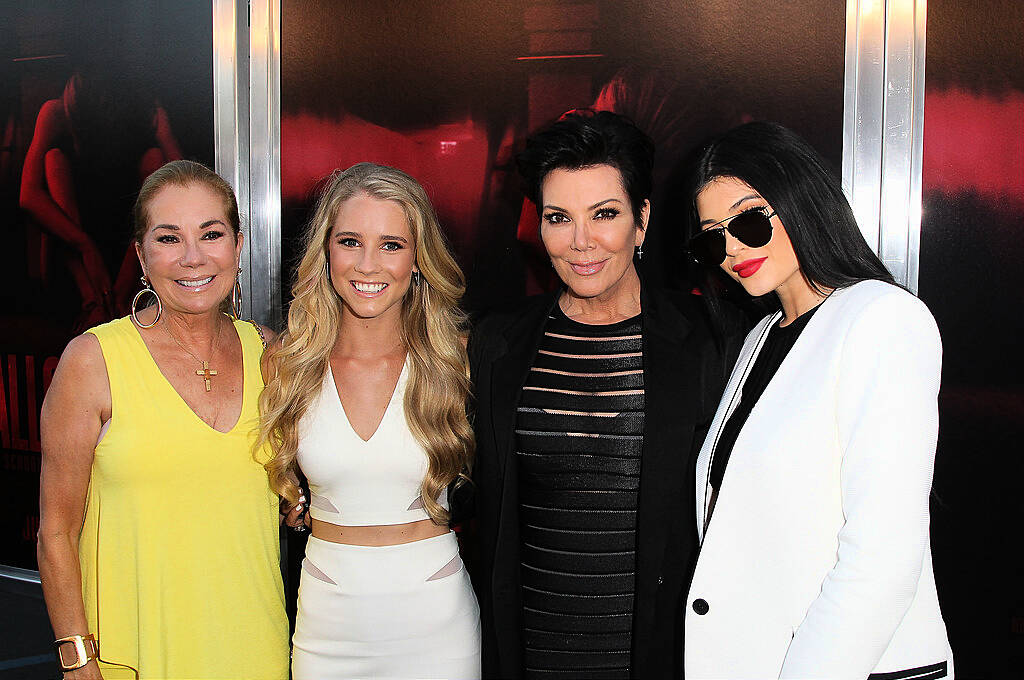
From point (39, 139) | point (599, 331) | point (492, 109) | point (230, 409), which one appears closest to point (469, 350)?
point (599, 331)

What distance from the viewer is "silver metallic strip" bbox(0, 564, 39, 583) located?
3.11 meters

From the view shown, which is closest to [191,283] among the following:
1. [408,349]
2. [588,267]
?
[408,349]

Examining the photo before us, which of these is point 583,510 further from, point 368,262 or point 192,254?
point 192,254

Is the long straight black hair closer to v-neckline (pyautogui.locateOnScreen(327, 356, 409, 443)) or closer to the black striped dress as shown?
the black striped dress

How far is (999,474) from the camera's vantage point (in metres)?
2.25

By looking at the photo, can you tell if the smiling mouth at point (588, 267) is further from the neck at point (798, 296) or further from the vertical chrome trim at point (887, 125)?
the vertical chrome trim at point (887, 125)

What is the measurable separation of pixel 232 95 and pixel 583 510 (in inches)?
79.7

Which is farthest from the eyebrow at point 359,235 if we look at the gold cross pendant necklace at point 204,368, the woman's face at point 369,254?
the gold cross pendant necklace at point 204,368

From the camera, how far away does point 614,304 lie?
205cm

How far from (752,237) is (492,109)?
1316 millimetres

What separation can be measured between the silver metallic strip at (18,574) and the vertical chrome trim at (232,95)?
181cm

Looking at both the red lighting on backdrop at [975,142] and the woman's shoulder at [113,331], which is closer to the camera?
the woman's shoulder at [113,331]

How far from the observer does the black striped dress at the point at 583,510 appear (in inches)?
74.9

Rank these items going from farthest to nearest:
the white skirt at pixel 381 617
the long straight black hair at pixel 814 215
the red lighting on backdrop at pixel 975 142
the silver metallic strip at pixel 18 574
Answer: the silver metallic strip at pixel 18 574 < the red lighting on backdrop at pixel 975 142 < the white skirt at pixel 381 617 < the long straight black hair at pixel 814 215
